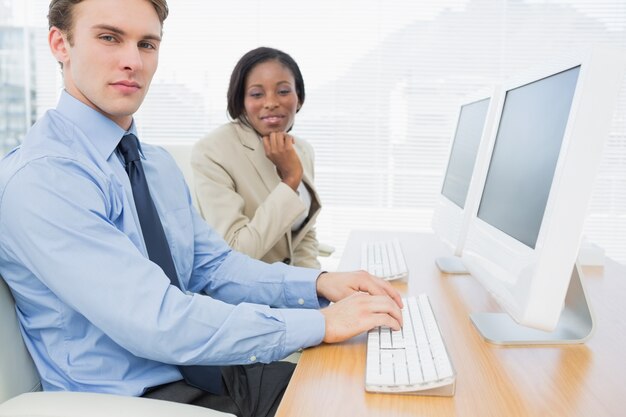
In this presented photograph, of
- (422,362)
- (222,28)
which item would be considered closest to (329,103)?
(222,28)

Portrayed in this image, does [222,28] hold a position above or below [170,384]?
above

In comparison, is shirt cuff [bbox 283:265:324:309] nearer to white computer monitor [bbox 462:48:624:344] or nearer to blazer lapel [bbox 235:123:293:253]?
white computer monitor [bbox 462:48:624:344]

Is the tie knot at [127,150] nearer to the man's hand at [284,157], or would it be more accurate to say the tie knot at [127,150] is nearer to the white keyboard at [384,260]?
the white keyboard at [384,260]

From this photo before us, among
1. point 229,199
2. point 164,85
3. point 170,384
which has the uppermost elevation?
point 164,85

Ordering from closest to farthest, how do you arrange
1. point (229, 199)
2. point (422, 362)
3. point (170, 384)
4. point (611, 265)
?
point (422, 362) < point (170, 384) < point (611, 265) < point (229, 199)

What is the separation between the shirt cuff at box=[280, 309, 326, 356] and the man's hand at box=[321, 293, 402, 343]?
0.02 m

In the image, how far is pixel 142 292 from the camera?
3.18 feet

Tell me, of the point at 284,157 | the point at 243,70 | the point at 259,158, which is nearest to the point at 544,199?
the point at 284,157

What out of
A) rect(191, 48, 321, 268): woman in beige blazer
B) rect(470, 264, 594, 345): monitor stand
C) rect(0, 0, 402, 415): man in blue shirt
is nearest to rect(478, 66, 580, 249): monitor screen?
rect(470, 264, 594, 345): monitor stand

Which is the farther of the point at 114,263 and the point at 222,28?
the point at 222,28

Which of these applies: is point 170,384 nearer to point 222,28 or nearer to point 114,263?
point 114,263

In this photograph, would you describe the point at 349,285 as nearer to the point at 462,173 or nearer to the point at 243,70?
the point at 462,173

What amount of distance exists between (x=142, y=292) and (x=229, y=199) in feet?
3.73

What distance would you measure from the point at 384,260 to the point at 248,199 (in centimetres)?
64
